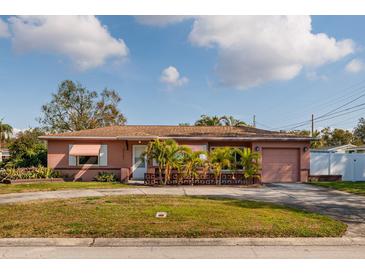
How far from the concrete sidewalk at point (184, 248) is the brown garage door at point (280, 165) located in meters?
12.7

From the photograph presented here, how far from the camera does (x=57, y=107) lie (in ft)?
115

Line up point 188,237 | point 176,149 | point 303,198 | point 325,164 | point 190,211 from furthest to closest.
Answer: point 325,164 < point 176,149 < point 303,198 < point 190,211 < point 188,237

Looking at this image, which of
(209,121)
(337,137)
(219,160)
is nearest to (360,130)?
(337,137)

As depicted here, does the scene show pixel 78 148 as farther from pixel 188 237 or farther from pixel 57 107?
pixel 57 107

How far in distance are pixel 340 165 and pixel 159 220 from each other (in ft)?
60.4

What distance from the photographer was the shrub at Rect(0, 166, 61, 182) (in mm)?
16672

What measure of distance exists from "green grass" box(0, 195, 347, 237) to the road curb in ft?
0.66

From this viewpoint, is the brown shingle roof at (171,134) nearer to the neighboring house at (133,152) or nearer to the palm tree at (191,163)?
the neighboring house at (133,152)

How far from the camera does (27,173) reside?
17125mm

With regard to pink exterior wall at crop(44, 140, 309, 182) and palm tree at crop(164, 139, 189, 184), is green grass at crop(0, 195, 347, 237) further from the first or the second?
pink exterior wall at crop(44, 140, 309, 182)

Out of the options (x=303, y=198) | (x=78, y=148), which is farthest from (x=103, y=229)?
(x=78, y=148)

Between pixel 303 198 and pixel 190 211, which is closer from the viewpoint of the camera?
pixel 190 211

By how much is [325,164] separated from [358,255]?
1706 cm

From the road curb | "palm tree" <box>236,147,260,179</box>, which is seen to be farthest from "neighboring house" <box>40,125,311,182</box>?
the road curb
